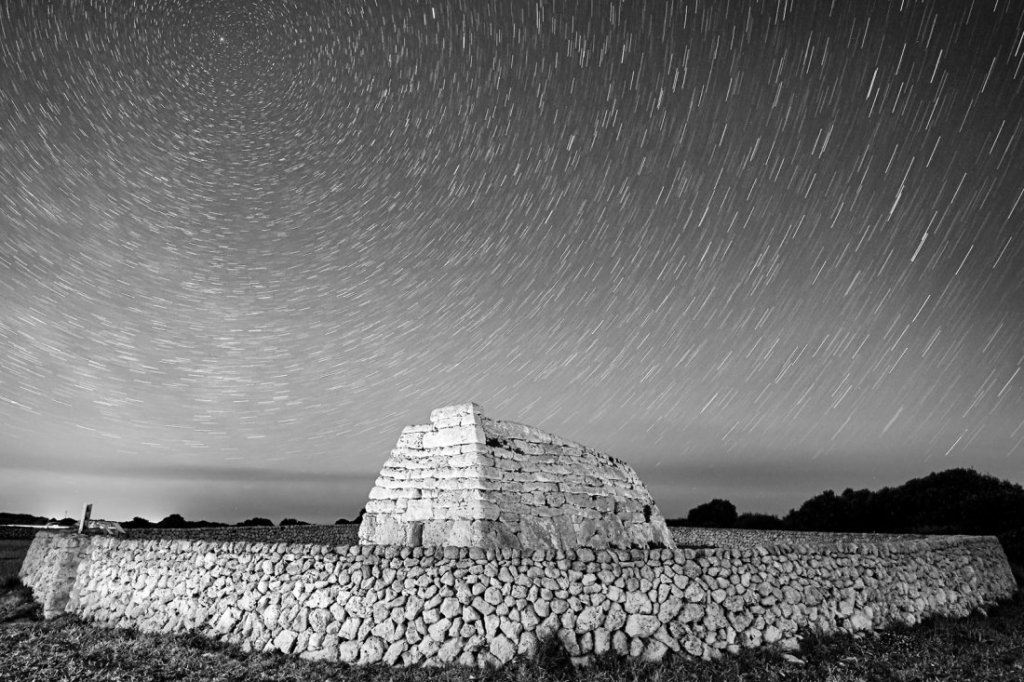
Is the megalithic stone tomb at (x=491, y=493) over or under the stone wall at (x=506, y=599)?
over

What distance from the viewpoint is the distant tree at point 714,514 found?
50.4 m

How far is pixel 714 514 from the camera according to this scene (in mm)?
51938

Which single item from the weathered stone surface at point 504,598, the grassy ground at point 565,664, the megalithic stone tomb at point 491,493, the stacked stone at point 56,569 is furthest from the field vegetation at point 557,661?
the megalithic stone tomb at point 491,493

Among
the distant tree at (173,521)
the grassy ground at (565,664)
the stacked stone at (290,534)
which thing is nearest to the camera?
the grassy ground at (565,664)

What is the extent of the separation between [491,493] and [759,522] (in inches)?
1664

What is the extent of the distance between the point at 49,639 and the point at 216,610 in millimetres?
4436

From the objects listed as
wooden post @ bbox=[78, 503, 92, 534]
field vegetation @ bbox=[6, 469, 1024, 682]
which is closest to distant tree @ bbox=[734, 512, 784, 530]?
field vegetation @ bbox=[6, 469, 1024, 682]

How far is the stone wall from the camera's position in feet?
31.2

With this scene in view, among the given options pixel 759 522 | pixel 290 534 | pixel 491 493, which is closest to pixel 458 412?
pixel 491 493

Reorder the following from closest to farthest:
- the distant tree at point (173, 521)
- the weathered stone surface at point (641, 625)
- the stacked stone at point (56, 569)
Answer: the weathered stone surface at point (641, 625)
the stacked stone at point (56, 569)
the distant tree at point (173, 521)

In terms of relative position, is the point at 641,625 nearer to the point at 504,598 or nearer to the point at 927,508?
the point at 504,598

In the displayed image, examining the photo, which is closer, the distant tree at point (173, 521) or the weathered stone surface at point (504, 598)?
the weathered stone surface at point (504, 598)

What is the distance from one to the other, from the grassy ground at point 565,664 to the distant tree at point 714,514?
40791mm

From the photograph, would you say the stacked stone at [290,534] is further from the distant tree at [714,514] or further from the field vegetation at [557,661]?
the distant tree at [714,514]
